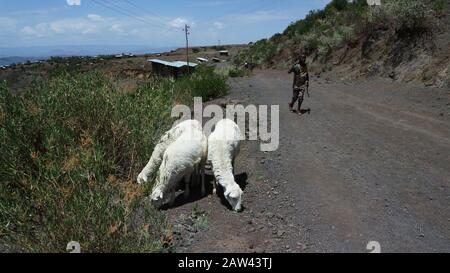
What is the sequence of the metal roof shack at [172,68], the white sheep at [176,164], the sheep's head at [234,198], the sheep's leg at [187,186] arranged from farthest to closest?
the metal roof shack at [172,68] < the sheep's leg at [187,186] < the white sheep at [176,164] < the sheep's head at [234,198]

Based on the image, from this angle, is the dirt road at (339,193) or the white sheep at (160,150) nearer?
the dirt road at (339,193)

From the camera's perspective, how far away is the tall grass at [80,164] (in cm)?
454

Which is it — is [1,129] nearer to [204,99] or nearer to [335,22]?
[204,99]

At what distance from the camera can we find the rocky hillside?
1636 centimetres

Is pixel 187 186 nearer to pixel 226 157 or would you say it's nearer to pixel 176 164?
pixel 176 164

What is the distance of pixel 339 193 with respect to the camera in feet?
22.5

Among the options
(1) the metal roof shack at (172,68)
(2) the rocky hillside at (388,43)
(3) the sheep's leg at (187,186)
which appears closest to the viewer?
(3) the sheep's leg at (187,186)

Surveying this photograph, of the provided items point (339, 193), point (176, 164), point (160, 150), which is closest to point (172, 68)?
point (160, 150)

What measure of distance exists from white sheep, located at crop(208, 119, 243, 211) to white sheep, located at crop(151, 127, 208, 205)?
256 millimetres

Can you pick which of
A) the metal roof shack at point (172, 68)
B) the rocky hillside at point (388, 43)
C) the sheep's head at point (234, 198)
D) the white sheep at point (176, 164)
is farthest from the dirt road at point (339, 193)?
the metal roof shack at point (172, 68)

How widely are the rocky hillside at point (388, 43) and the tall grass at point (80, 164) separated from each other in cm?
1069

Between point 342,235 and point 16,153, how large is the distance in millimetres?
4844

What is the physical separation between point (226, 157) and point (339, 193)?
1.88 m

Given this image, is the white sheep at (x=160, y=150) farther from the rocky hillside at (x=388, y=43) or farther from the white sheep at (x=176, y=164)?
the rocky hillside at (x=388, y=43)
